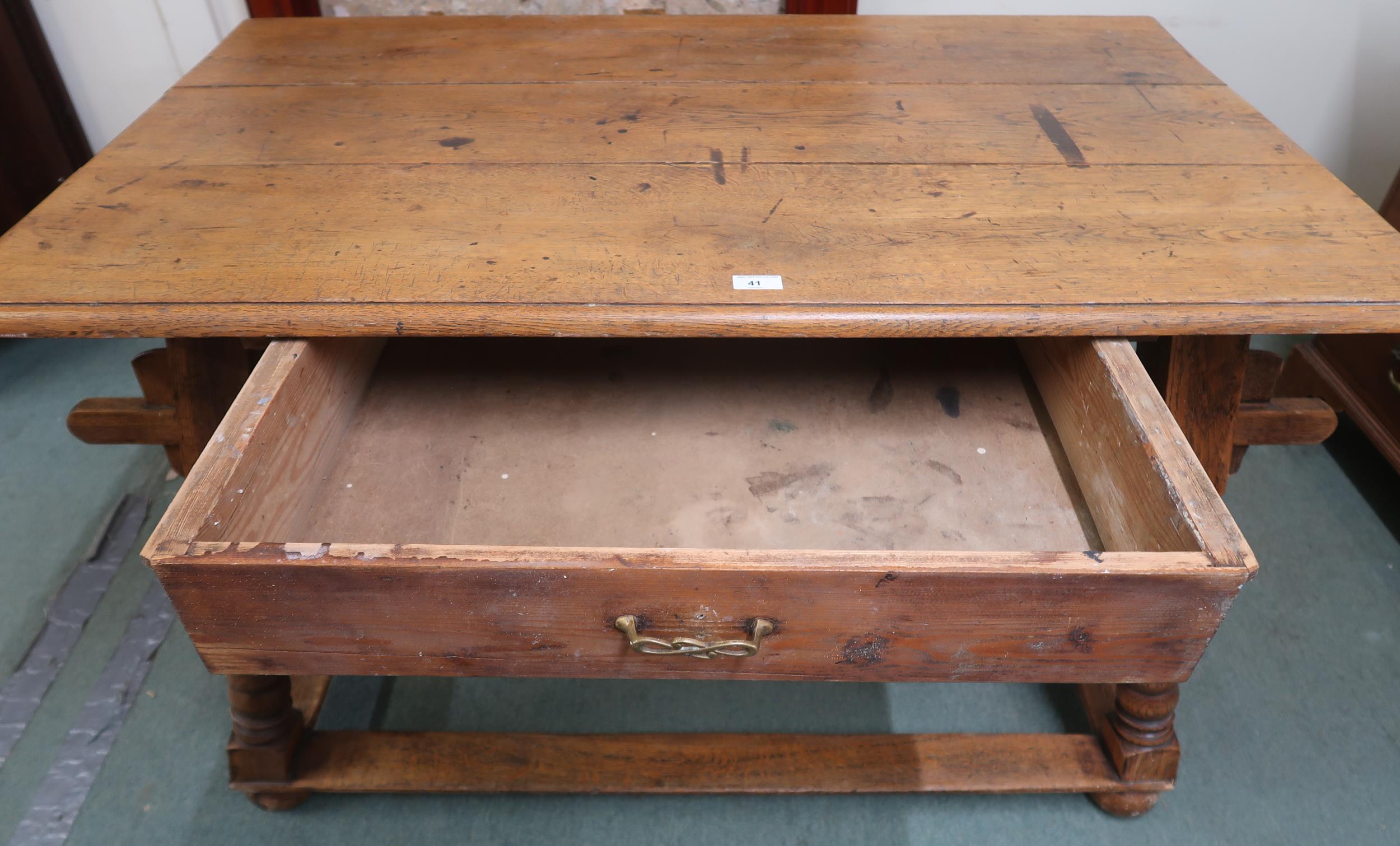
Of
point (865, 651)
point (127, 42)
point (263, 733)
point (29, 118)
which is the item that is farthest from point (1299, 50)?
point (29, 118)

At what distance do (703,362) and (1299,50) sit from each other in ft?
4.27

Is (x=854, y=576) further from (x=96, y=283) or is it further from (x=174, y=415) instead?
(x=174, y=415)

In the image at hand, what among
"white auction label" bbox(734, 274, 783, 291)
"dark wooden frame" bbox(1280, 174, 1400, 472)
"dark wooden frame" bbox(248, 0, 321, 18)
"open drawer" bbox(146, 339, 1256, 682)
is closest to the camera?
"open drawer" bbox(146, 339, 1256, 682)

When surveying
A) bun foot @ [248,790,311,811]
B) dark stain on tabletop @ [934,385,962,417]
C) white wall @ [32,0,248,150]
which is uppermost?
white wall @ [32,0,248,150]

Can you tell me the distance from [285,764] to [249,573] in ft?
1.51

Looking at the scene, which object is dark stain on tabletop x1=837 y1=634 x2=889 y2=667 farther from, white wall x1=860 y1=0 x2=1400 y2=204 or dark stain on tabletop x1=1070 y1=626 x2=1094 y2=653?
white wall x1=860 y1=0 x2=1400 y2=204

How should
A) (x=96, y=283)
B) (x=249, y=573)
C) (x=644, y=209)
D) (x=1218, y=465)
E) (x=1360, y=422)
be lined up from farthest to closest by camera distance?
(x=1360, y=422)
(x=1218, y=465)
(x=644, y=209)
(x=96, y=283)
(x=249, y=573)

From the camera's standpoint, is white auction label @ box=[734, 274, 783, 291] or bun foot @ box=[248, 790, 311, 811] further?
bun foot @ box=[248, 790, 311, 811]

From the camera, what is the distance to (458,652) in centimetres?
72

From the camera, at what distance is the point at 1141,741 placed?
990 mm

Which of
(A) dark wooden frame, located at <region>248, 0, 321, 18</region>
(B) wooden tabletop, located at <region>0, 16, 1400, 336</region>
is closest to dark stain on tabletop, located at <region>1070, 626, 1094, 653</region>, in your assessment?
(B) wooden tabletop, located at <region>0, 16, 1400, 336</region>

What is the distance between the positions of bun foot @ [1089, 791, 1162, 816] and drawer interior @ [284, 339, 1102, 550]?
0.37m

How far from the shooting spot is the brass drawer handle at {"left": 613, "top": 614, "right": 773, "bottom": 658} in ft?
2.25

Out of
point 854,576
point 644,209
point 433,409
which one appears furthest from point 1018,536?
point 433,409
